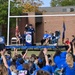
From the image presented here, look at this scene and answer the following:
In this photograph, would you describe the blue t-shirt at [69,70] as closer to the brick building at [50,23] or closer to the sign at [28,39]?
the sign at [28,39]

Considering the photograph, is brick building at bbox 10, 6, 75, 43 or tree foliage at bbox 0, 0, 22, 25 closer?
tree foliage at bbox 0, 0, 22, 25

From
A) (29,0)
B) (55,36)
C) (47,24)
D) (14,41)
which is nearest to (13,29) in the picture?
(47,24)

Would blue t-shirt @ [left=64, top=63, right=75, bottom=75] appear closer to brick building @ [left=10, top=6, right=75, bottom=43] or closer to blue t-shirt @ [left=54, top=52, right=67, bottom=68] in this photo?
blue t-shirt @ [left=54, top=52, right=67, bottom=68]

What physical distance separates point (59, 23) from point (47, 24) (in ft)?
4.95

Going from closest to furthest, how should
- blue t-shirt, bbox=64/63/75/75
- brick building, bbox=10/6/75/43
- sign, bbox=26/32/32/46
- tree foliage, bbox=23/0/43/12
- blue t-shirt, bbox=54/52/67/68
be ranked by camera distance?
blue t-shirt, bbox=64/63/75/75 → blue t-shirt, bbox=54/52/67/68 → sign, bbox=26/32/32/46 → brick building, bbox=10/6/75/43 → tree foliage, bbox=23/0/43/12

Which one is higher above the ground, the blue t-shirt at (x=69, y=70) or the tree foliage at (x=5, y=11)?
the blue t-shirt at (x=69, y=70)

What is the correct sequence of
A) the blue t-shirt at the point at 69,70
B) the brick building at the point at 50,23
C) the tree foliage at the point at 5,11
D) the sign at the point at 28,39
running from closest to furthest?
the blue t-shirt at the point at 69,70
the sign at the point at 28,39
the tree foliage at the point at 5,11
the brick building at the point at 50,23

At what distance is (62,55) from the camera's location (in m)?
7.29

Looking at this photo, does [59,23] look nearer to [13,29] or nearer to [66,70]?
[13,29]

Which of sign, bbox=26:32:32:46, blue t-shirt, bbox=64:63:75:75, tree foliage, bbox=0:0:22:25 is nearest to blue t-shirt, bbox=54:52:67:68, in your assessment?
blue t-shirt, bbox=64:63:75:75

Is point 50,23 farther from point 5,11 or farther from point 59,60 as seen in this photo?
point 59,60

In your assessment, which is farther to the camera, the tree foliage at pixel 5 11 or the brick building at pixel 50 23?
the brick building at pixel 50 23

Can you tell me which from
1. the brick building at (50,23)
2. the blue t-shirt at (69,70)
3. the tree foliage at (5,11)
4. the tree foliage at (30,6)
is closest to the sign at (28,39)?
the blue t-shirt at (69,70)

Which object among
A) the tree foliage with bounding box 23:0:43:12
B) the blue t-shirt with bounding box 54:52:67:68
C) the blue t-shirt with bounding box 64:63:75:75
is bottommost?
the tree foliage with bounding box 23:0:43:12
